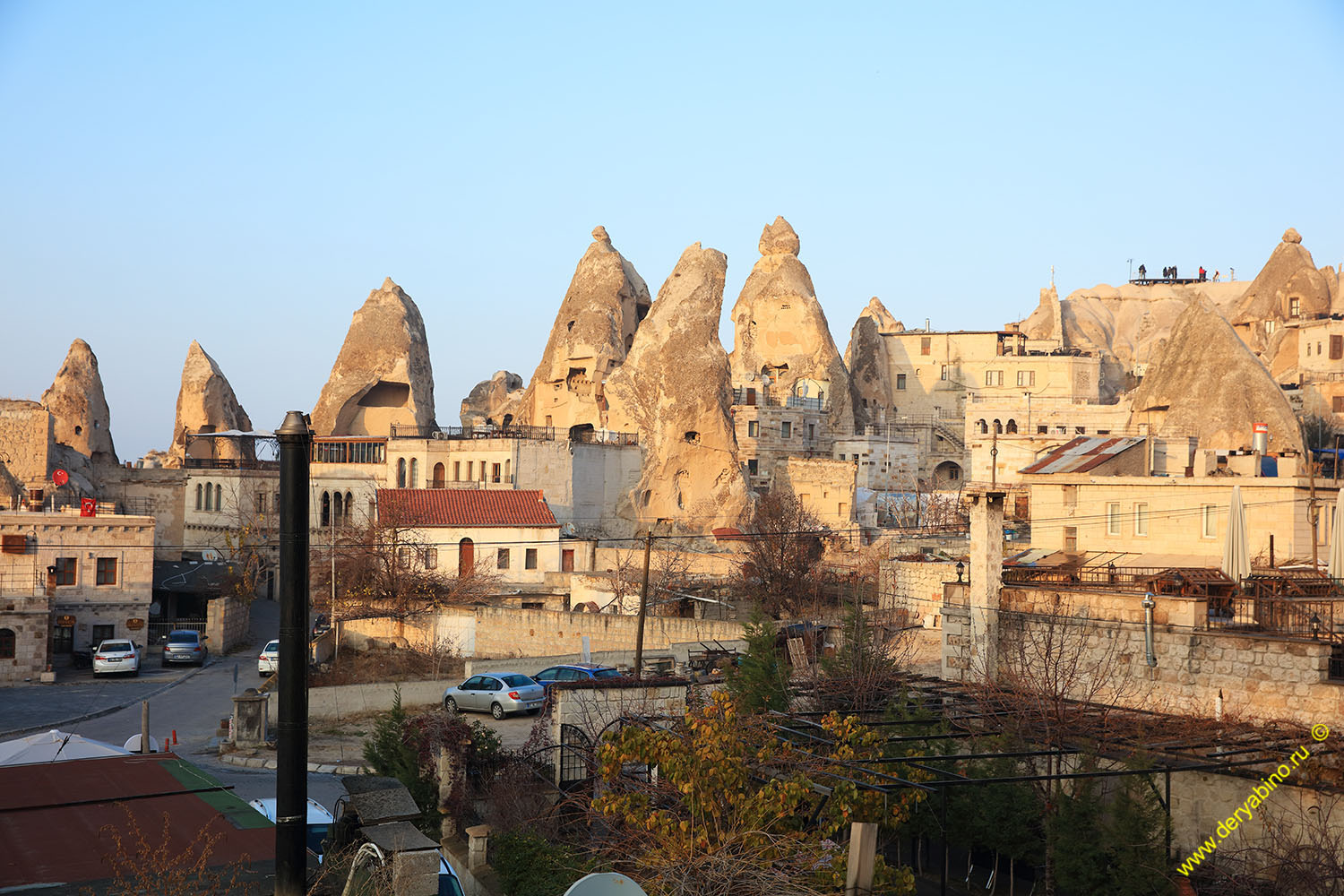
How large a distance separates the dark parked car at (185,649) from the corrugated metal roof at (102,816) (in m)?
23.1

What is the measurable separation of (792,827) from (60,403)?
57401mm

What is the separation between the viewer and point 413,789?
16.2 m

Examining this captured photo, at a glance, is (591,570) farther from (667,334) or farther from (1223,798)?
→ (1223,798)

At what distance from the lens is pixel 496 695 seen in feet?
83.0

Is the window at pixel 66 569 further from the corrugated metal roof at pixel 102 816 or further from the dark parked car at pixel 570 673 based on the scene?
the corrugated metal roof at pixel 102 816

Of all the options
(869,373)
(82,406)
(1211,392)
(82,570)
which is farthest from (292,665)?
(869,373)

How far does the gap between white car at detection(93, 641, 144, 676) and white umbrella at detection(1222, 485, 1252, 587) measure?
2635 centimetres

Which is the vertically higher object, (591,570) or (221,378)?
(221,378)

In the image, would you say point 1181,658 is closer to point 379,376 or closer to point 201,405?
point 379,376

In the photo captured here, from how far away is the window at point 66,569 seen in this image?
3662 centimetres

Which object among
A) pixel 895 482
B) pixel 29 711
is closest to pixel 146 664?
pixel 29 711

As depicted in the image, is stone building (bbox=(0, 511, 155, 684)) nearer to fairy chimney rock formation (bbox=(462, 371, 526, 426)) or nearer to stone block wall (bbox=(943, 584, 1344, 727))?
stone block wall (bbox=(943, 584, 1344, 727))

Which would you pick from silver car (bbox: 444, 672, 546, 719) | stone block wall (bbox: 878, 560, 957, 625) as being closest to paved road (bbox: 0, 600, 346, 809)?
silver car (bbox: 444, 672, 546, 719)

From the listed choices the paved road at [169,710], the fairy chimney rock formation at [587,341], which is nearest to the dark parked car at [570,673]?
the paved road at [169,710]
